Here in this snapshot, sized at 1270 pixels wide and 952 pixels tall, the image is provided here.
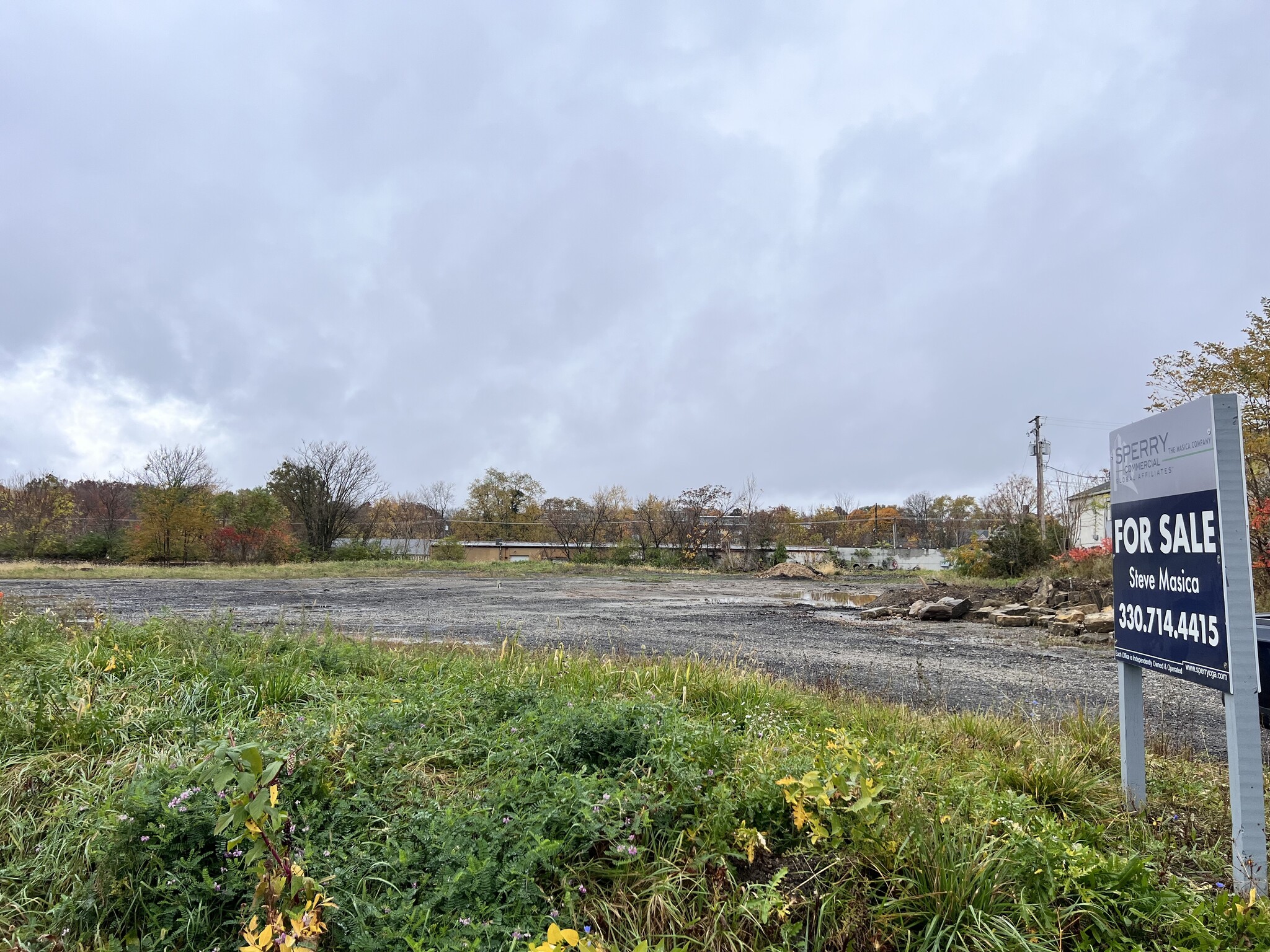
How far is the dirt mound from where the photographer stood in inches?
1118

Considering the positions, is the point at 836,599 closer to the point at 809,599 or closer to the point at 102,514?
the point at 809,599

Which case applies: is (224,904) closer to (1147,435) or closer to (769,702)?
(769,702)

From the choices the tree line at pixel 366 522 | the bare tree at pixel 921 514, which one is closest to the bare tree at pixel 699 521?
the tree line at pixel 366 522

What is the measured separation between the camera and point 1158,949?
1.95 meters

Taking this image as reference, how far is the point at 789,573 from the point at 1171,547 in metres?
26.3

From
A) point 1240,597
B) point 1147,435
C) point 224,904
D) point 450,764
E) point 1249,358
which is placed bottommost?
point 224,904

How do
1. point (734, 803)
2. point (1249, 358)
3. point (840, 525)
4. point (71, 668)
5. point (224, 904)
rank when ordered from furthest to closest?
point (840, 525), point (1249, 358), point (71, 668), point (734, 803), point (224, 904)

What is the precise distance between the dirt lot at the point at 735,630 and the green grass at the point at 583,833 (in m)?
2.05

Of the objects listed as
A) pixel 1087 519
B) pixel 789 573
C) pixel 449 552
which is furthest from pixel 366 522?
pixel 1087 519

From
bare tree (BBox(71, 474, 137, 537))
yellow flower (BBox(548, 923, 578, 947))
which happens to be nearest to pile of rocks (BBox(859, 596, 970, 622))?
yellow flower (BBox(548, 923, 578, 947))

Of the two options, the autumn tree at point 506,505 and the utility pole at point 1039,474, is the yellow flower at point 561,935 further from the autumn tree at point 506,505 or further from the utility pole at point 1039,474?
the autumn tree at point 506,505

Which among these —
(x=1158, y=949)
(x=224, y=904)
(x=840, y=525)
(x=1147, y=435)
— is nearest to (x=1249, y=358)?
(x=1147, y=435)

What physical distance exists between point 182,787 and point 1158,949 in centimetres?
325

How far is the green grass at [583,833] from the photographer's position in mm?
2051
